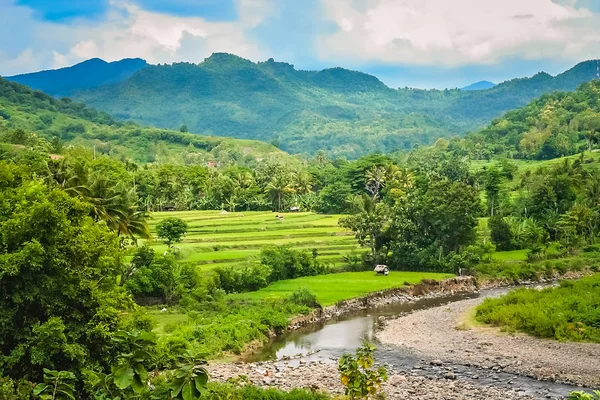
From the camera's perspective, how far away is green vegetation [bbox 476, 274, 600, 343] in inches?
1341

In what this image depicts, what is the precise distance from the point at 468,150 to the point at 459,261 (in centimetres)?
9422

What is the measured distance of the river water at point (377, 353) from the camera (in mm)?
27422

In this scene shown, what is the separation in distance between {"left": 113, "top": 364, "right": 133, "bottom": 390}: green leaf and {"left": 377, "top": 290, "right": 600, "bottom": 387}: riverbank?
23.8m

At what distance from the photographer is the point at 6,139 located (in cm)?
10588

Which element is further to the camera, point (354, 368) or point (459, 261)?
point (459, 261)

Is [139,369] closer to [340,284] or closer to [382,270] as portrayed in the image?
[340,284]

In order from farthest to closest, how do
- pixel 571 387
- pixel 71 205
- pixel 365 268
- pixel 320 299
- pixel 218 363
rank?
1. pixel 365 268
2. pixel 320 299
3. pixel 218 363
4. pixel 571 387
5. pixel 71 205

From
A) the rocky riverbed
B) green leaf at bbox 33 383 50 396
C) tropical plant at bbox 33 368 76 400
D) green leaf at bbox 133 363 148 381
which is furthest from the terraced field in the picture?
green leaf at bbox 133 363 148 381

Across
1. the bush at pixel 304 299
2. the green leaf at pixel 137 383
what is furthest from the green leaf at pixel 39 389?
the bush at pixel 304 299

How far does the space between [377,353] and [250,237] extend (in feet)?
109

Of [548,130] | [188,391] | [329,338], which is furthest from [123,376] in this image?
[548,130]

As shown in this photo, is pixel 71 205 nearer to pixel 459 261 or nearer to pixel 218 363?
pixel 218 363

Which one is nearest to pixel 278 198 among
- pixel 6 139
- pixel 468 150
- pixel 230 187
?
pixel 230 187

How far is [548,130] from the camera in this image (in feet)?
444
